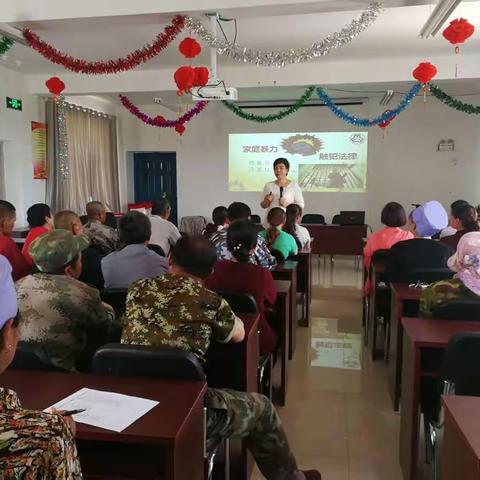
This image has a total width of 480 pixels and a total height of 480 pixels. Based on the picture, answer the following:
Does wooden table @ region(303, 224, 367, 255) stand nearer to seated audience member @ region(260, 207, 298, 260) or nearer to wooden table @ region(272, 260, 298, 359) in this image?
seated audience member @ region(260, 207, 298, 260)

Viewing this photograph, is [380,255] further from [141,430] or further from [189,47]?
[141,430]

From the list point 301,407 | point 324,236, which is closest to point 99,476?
point 301,407

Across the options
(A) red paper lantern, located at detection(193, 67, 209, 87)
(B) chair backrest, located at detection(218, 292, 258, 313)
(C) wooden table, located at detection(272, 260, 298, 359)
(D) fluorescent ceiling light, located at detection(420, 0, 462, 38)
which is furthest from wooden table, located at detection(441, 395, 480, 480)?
(A) red paper lantern, located at detection(193, 67, 209, 87)

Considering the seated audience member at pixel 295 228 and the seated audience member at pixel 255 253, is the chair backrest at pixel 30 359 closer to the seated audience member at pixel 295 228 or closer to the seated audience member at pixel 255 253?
the seated audience member at pixel 255 253

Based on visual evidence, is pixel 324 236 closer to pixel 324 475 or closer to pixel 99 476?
pixel 324 475

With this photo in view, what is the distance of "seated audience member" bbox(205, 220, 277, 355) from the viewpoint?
8.61 feet

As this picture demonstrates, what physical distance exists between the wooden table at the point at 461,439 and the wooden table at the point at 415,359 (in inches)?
20.1

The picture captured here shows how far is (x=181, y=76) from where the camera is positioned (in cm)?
434

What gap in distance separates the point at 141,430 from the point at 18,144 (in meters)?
6.63

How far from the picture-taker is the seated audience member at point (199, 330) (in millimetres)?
1747

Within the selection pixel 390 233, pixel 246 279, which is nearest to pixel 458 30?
pixel 390 233

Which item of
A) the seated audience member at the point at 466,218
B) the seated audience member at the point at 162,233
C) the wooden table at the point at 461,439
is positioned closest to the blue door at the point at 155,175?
the seated audience member at the point at 162,233

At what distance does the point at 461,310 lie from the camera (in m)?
2.24

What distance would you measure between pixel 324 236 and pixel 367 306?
377cm
